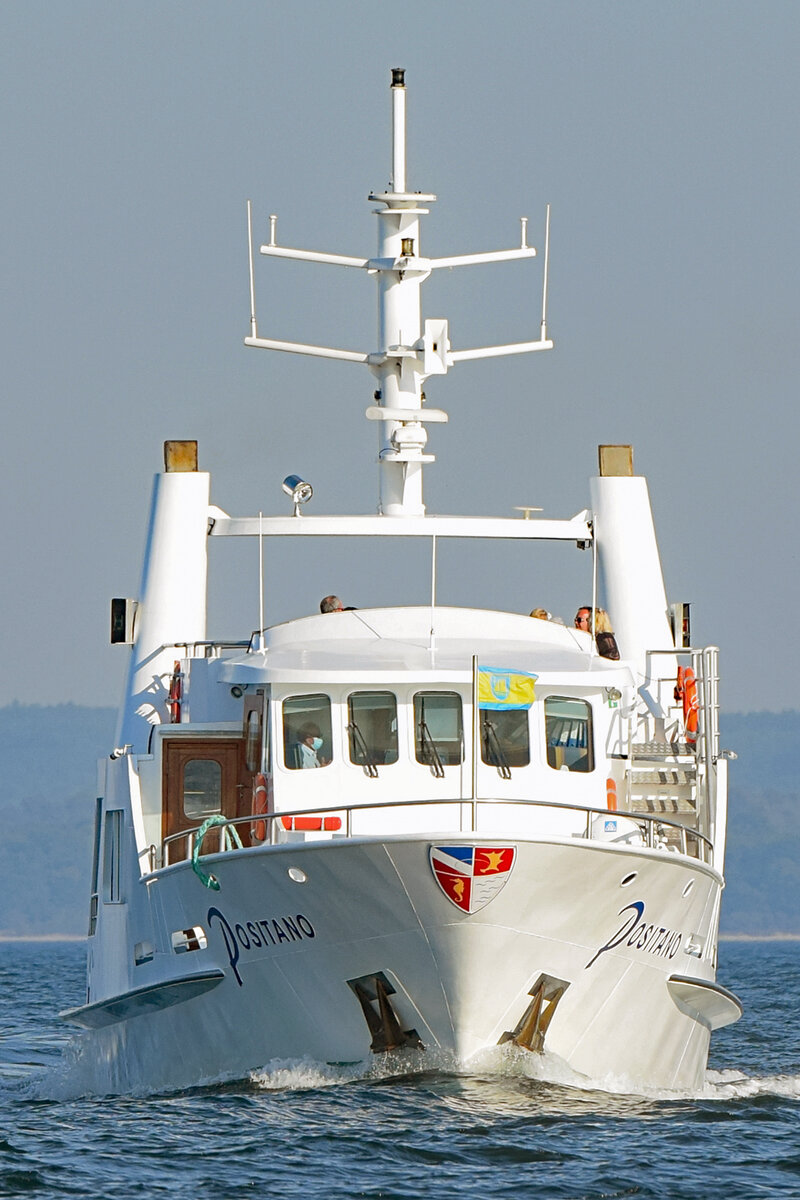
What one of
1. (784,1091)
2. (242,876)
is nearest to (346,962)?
(242,876)

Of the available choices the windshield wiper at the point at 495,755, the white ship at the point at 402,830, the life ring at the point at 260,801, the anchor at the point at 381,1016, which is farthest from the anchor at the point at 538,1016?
the life ring at the point at 260,801

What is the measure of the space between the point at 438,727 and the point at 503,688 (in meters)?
2.01

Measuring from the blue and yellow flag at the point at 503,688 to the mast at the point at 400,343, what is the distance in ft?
22.3

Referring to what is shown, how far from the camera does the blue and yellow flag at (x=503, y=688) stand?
19.7 m

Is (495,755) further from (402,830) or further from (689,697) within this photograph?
(689,697)

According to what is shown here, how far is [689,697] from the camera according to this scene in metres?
24.1

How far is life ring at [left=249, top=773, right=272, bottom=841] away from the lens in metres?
21.5

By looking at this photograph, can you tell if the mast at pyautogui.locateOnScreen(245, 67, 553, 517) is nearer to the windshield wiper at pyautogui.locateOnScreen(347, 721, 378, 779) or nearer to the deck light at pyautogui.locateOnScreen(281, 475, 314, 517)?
the deck light at pyautogui.locateOnScreen(281, 475, 314, 517)

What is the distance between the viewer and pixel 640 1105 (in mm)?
20156

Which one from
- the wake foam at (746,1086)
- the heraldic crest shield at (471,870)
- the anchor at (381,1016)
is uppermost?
the heraldic crest shield at (471,870)

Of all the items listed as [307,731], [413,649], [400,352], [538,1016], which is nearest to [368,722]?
[307,731]

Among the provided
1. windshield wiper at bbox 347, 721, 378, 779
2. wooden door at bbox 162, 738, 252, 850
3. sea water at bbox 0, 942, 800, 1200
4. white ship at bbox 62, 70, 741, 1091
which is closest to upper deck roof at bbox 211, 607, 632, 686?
white ship at bbox 62, 70, 741, 1091

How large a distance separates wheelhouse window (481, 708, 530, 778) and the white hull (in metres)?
2.20

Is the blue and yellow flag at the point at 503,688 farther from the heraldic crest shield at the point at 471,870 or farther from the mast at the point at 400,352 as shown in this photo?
the mast at the point at 400,352
